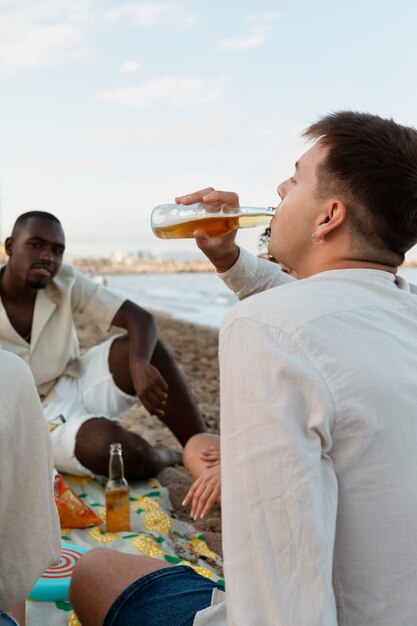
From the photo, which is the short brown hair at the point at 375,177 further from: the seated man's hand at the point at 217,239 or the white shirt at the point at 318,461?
the seated man's hand at the point at 217,239

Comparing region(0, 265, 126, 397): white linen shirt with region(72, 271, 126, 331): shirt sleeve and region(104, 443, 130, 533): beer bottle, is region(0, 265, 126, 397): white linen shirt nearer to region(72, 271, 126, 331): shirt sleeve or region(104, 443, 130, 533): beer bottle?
region(72, 271, 126, 331): shirt sleeve

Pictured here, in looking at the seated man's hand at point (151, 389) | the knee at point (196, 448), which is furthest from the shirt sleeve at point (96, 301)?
the knee at point (196, 448)

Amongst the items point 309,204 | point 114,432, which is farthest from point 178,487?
point 309,204

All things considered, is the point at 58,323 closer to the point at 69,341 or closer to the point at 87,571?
the point at 69,341

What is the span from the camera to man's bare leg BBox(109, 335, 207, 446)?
3980 mm

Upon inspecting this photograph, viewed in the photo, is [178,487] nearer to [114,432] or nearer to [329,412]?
[114,432]

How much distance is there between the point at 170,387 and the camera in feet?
13.5

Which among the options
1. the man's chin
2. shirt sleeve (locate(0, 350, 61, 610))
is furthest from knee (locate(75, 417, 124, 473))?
shirt sleeve (locate(0, 350, 61, 610))

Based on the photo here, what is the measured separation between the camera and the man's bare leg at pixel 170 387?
157 inches

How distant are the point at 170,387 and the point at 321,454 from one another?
3004 millimetres

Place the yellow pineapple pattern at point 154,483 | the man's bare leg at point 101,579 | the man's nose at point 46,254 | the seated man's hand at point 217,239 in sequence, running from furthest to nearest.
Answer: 1. the man's nose at point 46,254
2. the yellow pineapple pattern at point 154,483
3. the seated man's hand at point 217,239
4. the man's bare leg at point 101,579

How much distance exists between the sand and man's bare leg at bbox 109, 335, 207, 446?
273 mm

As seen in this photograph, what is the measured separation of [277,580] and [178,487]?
266 centimetres

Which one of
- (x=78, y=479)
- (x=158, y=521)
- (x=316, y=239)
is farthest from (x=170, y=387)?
(x=316, y=239)
